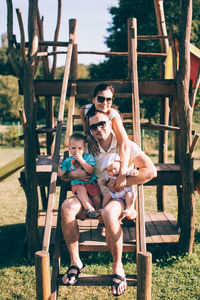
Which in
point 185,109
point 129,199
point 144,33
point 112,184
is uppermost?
point 144,33

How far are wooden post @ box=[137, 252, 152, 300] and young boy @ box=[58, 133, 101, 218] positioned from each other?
683mm

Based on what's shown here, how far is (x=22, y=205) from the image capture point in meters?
7.56

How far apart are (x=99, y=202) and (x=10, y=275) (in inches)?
74.2

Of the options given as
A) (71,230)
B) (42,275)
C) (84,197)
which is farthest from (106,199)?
(42,275)

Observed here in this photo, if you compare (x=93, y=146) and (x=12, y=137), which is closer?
(x=93, y=146)

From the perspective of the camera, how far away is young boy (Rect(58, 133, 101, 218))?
3.08 metres

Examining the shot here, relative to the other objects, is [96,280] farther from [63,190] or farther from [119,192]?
[63,190]

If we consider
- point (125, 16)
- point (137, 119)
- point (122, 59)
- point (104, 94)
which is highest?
point (125, 16)

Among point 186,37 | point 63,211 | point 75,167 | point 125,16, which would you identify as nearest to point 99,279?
point 63,211

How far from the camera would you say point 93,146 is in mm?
3309

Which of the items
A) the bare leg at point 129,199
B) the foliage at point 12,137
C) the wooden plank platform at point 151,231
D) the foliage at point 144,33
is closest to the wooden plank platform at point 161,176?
the wooden plank platform at point 151,231

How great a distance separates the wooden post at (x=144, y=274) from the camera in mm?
2564

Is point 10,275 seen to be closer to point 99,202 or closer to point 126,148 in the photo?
point 99,202

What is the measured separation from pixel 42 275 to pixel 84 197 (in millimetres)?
809
